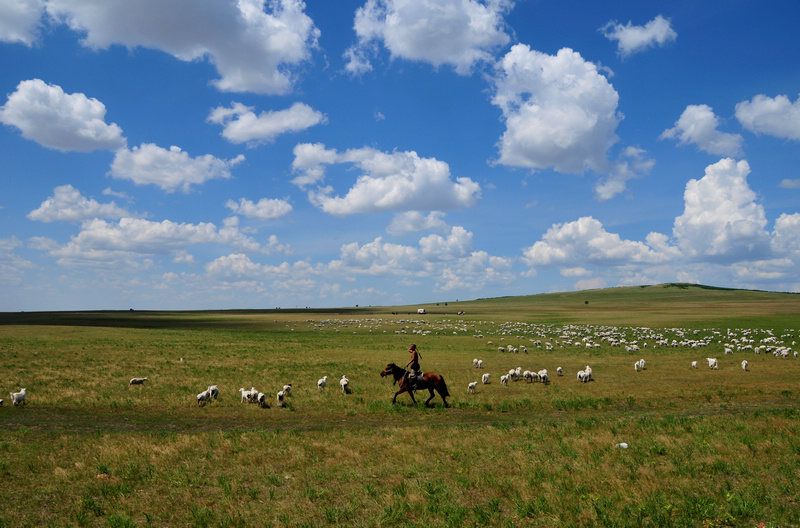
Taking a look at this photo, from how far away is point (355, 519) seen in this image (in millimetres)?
9445

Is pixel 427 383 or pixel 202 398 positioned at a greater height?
pixel 427 383

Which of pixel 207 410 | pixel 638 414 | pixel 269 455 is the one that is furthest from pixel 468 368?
pixel 269 455

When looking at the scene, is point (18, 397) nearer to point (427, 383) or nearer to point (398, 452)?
point (427, 383)

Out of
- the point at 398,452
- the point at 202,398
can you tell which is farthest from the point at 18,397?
the point at 398,452

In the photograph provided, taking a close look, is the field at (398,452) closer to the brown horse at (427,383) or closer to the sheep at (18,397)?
the sheep at (18,397)

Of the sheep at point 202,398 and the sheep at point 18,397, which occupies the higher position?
the sheep at point 18,397

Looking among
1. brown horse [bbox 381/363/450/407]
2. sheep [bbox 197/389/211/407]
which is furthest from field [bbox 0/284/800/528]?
brown horse [bbox 381/363/450/407]

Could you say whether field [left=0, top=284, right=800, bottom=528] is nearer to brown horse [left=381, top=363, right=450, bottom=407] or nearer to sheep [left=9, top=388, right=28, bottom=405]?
sheep [left=9, top=388, right=28, bottom=405]

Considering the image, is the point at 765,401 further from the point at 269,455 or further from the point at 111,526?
the point at 111,526

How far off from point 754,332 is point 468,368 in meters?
49.3

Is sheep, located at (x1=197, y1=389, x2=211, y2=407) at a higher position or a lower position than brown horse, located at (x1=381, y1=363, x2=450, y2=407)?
lower

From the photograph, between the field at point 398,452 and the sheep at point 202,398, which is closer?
the field at point 398,452

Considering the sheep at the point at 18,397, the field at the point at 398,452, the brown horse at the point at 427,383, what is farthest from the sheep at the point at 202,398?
the brown horse at the point at 427,383

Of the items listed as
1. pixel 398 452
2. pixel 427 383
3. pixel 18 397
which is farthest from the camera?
pixel 427 383
